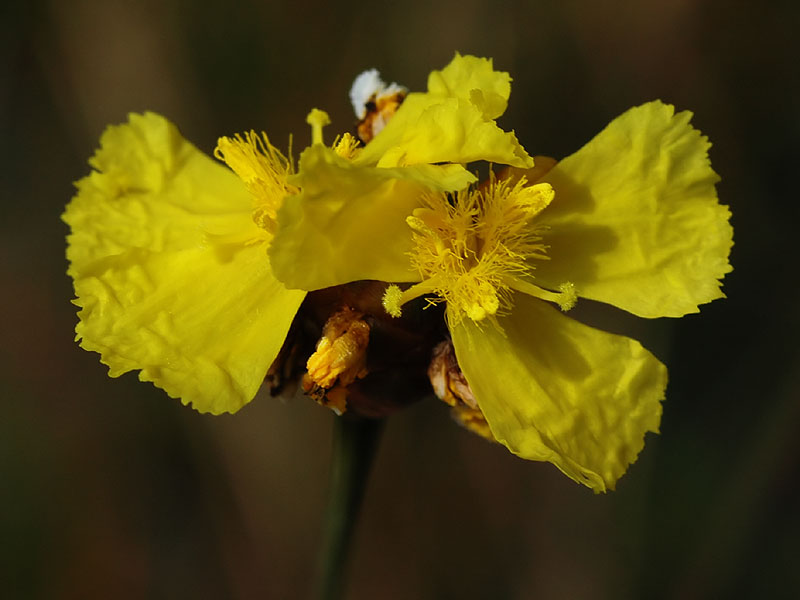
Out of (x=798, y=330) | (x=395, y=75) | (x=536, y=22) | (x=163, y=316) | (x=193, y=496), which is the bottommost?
(x=193, y=496)

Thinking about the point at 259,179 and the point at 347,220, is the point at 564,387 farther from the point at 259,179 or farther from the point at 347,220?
the point at 259,179

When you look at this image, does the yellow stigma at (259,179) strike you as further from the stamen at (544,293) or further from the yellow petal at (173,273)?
the stamen at (544,293)

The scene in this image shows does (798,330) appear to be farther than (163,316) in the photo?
Yes

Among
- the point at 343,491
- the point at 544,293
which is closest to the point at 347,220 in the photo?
the point at 544,293

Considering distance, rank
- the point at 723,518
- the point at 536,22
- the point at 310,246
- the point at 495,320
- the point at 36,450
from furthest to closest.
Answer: the point at 536,22
the point at 36,450
the point at 723,518
the point at 495,320
the point at 310,246

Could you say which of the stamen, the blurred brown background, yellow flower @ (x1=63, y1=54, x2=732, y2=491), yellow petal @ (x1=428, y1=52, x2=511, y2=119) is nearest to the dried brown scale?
yellow flower @ (x1=63, y1=54, x2=732, y2=491)

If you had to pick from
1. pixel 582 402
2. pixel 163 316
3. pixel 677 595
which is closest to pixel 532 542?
pixel 677 595

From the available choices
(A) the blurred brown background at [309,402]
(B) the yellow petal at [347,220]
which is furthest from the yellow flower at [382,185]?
Result: (A) the blurred brown background at [309,402]

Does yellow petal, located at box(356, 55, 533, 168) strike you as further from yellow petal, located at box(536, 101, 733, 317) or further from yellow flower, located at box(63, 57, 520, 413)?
yellow petal, located at box(536, 101, 733, 317)

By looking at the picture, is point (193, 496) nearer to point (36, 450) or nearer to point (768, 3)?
point (36, 450)

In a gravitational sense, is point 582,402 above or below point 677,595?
above
